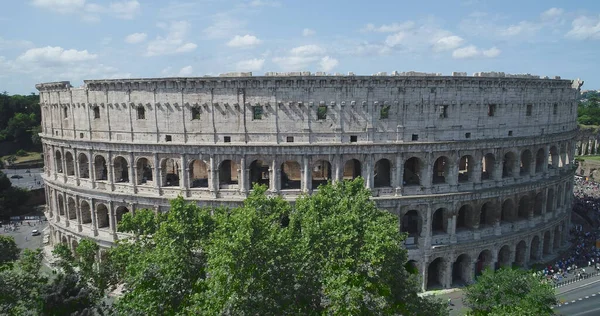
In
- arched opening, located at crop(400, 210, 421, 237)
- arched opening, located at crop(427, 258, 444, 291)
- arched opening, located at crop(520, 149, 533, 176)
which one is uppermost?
arched opening, located at crop(520, 149, 533, 176)

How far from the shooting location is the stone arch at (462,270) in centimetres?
3900

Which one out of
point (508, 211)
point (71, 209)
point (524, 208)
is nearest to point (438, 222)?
point (508, 211)

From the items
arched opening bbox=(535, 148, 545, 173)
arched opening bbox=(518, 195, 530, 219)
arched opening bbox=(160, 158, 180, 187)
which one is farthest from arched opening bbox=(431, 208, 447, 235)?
arched opening bbox=(160, 158, 180, 187)

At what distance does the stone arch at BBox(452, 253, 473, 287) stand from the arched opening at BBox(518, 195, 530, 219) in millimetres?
8899

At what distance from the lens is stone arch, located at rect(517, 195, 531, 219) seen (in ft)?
140

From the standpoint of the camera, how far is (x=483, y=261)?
40531 millimetres

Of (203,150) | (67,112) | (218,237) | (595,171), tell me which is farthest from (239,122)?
(595,171)

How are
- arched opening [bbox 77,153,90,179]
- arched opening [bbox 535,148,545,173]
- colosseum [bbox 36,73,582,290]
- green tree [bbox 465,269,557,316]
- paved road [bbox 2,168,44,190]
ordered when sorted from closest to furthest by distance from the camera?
green tree [bbox 465,269,557,316]
colosseum [bbox 36,73,582,290]
arched opening [bbox 77,153,90,179]
arched opening [bbox 535,148,545,173]
paved road [bbox 2,168,44,190]

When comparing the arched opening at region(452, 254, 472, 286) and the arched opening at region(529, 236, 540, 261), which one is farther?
the arched opening at region(529, 236, 540, 261)

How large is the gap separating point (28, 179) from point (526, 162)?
80.5 m

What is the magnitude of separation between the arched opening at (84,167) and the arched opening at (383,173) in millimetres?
28014

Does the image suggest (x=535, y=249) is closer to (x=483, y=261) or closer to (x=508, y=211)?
(x=508, y=211)

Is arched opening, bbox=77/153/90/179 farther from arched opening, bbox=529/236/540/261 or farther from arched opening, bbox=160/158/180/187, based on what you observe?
arched opening, bbox=529/236/540/261

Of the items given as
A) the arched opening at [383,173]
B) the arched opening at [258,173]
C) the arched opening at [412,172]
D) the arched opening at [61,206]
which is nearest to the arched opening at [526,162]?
the arched opening at [412,172]
